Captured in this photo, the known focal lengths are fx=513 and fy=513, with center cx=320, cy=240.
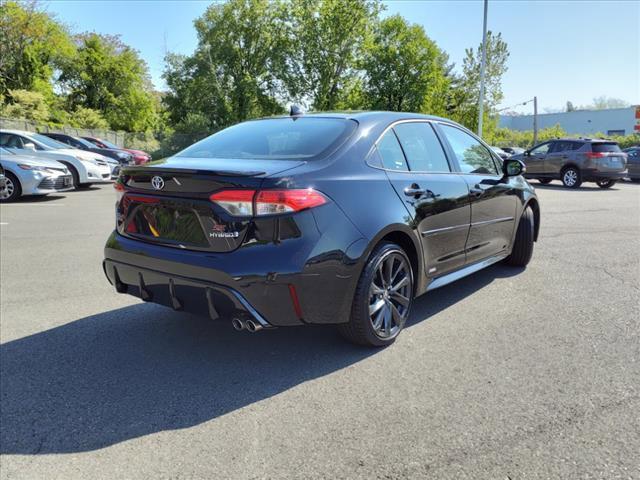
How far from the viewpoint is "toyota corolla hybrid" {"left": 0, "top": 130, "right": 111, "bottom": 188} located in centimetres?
1243

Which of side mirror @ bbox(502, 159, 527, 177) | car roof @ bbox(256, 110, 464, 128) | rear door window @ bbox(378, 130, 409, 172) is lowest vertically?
side mirror @ bbox(502, 159, 527, 177)

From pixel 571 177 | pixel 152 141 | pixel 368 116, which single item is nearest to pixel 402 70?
pixel 152 141

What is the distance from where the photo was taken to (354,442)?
2.45m

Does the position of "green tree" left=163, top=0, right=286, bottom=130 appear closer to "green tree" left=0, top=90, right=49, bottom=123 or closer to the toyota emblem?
"green tree" left=0, top=90, right=49, bottom=123

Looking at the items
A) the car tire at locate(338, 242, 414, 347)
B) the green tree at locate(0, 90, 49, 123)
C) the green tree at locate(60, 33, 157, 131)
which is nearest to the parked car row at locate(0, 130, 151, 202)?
the car tire at locate(338, 242, 414, 347)

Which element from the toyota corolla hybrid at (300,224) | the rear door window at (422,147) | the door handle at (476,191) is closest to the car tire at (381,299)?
the toyota corolla hybrid at (300,224)

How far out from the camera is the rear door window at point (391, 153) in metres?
3.58

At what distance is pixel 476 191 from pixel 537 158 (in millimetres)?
15783

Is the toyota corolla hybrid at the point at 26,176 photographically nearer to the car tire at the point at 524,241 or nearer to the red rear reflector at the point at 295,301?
the car tire at the point at 524,241

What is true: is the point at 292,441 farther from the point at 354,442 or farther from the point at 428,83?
the point at 428,83

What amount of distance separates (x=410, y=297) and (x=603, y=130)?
90.3 metres

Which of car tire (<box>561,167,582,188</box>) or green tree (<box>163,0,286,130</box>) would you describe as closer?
car tire (<box>561,167,582,188</box>)

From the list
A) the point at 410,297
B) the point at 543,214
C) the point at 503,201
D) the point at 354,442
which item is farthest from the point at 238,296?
the point at 543,214

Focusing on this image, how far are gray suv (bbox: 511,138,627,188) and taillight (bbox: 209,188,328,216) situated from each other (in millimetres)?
15326
